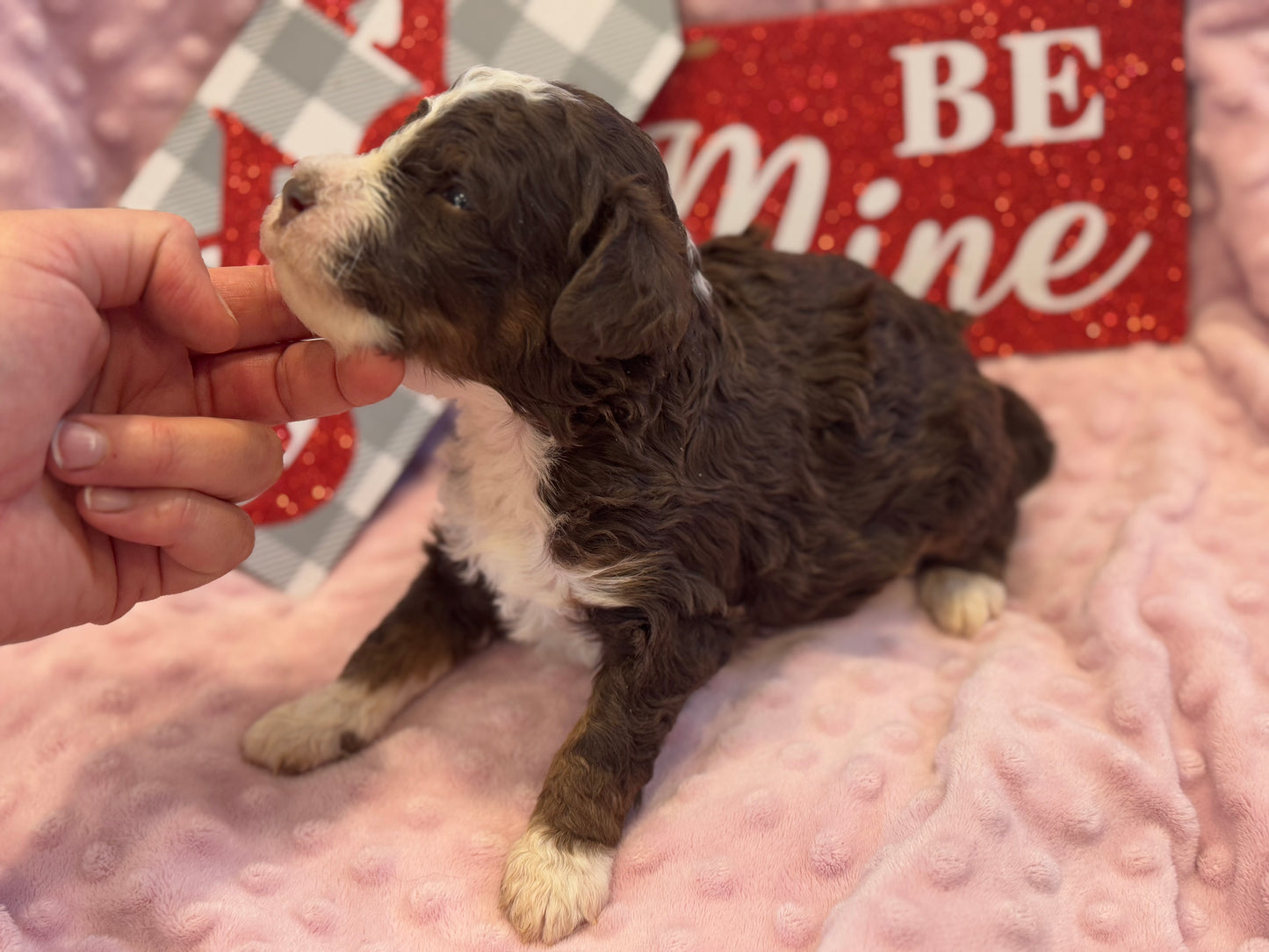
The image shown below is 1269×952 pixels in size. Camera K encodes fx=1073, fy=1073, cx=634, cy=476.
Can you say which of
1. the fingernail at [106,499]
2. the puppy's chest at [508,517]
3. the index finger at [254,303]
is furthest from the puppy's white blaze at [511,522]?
the fingernail at [106,499]

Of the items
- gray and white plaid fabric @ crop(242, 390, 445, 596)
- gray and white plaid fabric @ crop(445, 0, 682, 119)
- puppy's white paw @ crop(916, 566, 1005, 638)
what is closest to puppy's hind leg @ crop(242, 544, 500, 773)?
gray and white plaid fabric @ crop(242, 390, 445, 596)

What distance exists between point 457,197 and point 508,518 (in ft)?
2.24

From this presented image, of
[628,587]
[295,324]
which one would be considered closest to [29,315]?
[295,324]

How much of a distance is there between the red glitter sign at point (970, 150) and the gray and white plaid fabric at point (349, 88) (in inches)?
11.8

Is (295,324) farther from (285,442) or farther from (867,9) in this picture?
(867,9)

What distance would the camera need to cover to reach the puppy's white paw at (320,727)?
2.29 metres

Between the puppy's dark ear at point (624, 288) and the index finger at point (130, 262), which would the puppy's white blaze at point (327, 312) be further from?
the puppy's dark ear at point (624, 288)

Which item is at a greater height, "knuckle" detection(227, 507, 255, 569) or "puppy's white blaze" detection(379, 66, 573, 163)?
"puppy's white blaze" detection(379, 66, 573, 163)

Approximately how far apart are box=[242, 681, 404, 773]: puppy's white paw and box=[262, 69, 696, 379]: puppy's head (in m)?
0.86

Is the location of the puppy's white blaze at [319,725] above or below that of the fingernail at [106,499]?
below

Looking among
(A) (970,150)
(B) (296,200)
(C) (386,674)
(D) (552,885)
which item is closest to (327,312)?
(B) (296,200)

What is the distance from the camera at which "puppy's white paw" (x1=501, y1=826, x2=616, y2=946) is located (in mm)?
1904

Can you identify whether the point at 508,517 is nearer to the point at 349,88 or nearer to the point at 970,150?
the point at 349,88

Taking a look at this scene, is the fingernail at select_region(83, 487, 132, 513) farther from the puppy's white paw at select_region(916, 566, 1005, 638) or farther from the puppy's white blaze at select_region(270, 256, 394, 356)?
the puppy's white paw at select_region(916, 566, 1005, 638)
